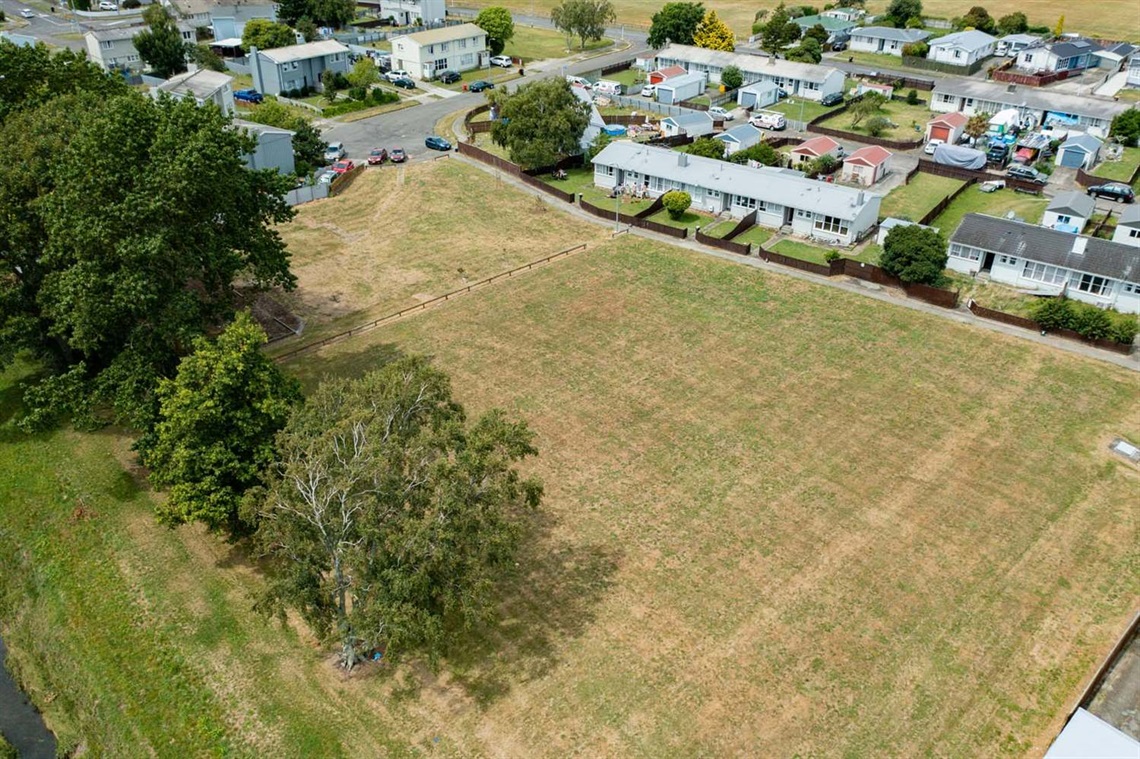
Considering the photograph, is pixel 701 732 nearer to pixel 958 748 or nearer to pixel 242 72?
pixel 958 748

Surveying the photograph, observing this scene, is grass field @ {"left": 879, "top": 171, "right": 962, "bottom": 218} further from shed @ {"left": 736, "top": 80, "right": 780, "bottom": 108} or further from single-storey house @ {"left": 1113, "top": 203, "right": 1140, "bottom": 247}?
shed @ {"left": 736, "top": 80, "right": 780, "bottom": 108}

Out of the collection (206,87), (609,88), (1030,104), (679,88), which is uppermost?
(206,87)

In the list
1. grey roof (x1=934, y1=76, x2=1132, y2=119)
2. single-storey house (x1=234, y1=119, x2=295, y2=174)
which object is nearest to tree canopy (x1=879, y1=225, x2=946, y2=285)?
grey roof (x1=934, y1=76, x2=1132, y2=119)

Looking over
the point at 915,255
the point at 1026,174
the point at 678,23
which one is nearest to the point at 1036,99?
the point at 1026,174

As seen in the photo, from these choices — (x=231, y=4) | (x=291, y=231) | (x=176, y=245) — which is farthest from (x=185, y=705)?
(x=231, y=4)

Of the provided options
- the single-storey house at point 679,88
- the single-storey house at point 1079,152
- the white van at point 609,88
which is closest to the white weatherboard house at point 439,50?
the white van at point 609,88

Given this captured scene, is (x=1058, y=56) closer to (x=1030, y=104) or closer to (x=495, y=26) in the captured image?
(x=1030, y=104)
